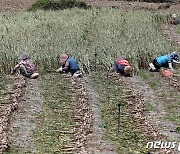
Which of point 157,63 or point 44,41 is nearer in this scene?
point 157,63

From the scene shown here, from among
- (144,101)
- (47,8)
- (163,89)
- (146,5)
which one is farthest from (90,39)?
(146,5)

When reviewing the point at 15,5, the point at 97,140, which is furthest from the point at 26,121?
the point at 15,5

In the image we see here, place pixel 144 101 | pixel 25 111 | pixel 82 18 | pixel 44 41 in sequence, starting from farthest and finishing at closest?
pixel 82 18, pixel 44 41, pixel 144 101, pixel 25 111

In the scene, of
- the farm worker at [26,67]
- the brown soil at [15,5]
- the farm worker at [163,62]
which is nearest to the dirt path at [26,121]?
the farm worker at [26,67]

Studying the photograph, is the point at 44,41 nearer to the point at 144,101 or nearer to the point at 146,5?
the point at 144,101

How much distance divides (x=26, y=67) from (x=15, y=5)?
57.9 feet

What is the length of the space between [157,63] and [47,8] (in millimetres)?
14271

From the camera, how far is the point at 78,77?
13.3 meters

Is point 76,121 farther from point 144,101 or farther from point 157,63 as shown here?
point 157,63

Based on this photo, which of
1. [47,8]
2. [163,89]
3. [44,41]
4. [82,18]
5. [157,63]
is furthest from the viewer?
[47,8]

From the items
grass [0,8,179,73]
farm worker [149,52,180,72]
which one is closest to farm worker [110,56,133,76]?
grass [0,8,179,73]

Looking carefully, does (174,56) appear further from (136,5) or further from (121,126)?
(136,5)

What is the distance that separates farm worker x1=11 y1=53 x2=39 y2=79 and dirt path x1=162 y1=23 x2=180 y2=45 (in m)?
6.64

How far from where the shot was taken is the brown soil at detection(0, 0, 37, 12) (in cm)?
2878
